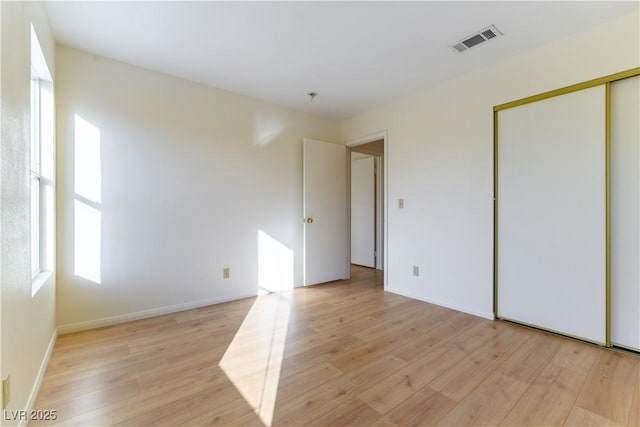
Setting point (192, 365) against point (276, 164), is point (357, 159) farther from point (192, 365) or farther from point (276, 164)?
point (192, 365)

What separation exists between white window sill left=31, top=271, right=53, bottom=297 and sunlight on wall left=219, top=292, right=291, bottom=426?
47.2 inches

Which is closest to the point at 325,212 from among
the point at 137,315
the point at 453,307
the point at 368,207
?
the point at 368,207

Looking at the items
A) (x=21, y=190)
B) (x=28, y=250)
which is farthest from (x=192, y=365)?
(x=21, y=190)

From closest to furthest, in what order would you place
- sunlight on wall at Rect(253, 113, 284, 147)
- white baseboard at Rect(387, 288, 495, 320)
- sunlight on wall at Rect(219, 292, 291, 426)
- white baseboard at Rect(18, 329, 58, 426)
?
white baseboard at Rect(18, 329, 58, 426)
sunlight on wall at Rect(219, 292, 291, 426)
white baseboard at Rect(387, 288, 495, 320)
sunlight on wall at Rect(253, 113, 284, 147)

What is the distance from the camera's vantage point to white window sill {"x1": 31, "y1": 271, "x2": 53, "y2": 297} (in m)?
1.68

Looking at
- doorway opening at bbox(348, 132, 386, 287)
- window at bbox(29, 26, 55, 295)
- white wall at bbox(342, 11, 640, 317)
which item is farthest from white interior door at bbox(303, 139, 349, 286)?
window at bbox(29, 26, 55, 295)

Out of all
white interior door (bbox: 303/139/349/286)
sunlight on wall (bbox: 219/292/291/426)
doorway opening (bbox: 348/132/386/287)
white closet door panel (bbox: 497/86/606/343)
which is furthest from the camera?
doorway opening (bbox: 348/132/386/287)

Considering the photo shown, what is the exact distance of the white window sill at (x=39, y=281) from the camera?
66.1 inches

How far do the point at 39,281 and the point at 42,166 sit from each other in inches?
37.0

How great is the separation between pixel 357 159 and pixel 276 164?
7.45 feet

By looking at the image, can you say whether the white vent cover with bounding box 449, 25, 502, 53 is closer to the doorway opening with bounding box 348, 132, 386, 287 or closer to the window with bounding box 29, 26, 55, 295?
the doorway opening with bounding box 348, 132, 386, 287

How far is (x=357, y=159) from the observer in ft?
18.3

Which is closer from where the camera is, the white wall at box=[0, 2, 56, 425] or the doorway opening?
the white wall at box=[0, 2, 56, 425]

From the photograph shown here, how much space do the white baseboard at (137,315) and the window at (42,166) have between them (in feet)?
2.07
